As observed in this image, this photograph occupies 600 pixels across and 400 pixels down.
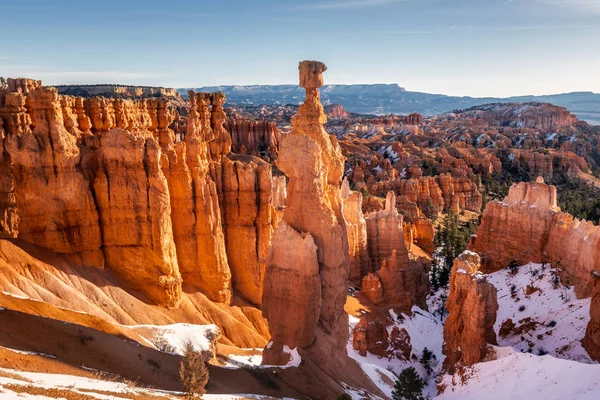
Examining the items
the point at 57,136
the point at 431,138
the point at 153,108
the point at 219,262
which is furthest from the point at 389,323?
the point at 431,138

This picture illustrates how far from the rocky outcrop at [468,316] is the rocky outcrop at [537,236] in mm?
9073

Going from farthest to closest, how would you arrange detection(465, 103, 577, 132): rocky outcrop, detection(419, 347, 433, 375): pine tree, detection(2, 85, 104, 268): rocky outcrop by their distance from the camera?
detection(465, 103, 577, 132): rocky outcrop, detection(419, 347, 433, 375): pine tree, detection(2, 85, 104, 268): rocky outcrop

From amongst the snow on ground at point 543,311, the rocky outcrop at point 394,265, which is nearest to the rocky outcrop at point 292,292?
the snow on ground at point 543,311

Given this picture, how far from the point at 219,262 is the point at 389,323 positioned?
13.5 m

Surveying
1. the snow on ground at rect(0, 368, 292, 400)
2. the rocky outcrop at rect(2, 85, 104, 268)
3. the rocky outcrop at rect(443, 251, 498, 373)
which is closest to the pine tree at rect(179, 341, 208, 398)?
the snow on ground at rect(0, 368, 292, 400)

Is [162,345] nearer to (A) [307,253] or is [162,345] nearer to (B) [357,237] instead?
(A) [307,253]

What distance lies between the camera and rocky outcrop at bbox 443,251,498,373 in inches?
922

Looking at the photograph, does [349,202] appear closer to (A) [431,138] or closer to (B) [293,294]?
(B) [293,294]

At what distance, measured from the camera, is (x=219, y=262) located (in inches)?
875

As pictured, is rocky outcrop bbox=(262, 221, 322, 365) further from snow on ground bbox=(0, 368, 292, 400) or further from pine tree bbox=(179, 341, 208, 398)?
snow on ground bbox=(0, 368, 292, 400)

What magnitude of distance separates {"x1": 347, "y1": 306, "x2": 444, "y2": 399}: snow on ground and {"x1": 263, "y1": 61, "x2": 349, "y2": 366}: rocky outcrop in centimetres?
539

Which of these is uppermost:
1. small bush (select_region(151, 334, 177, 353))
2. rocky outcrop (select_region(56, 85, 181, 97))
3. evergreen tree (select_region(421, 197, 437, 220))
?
rocky outcrop (select_region(56, 85, 181, 97))

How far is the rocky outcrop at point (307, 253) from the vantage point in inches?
687

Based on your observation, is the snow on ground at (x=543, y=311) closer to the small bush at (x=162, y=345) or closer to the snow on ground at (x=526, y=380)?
the snow on ground at (x=526, y=380)
